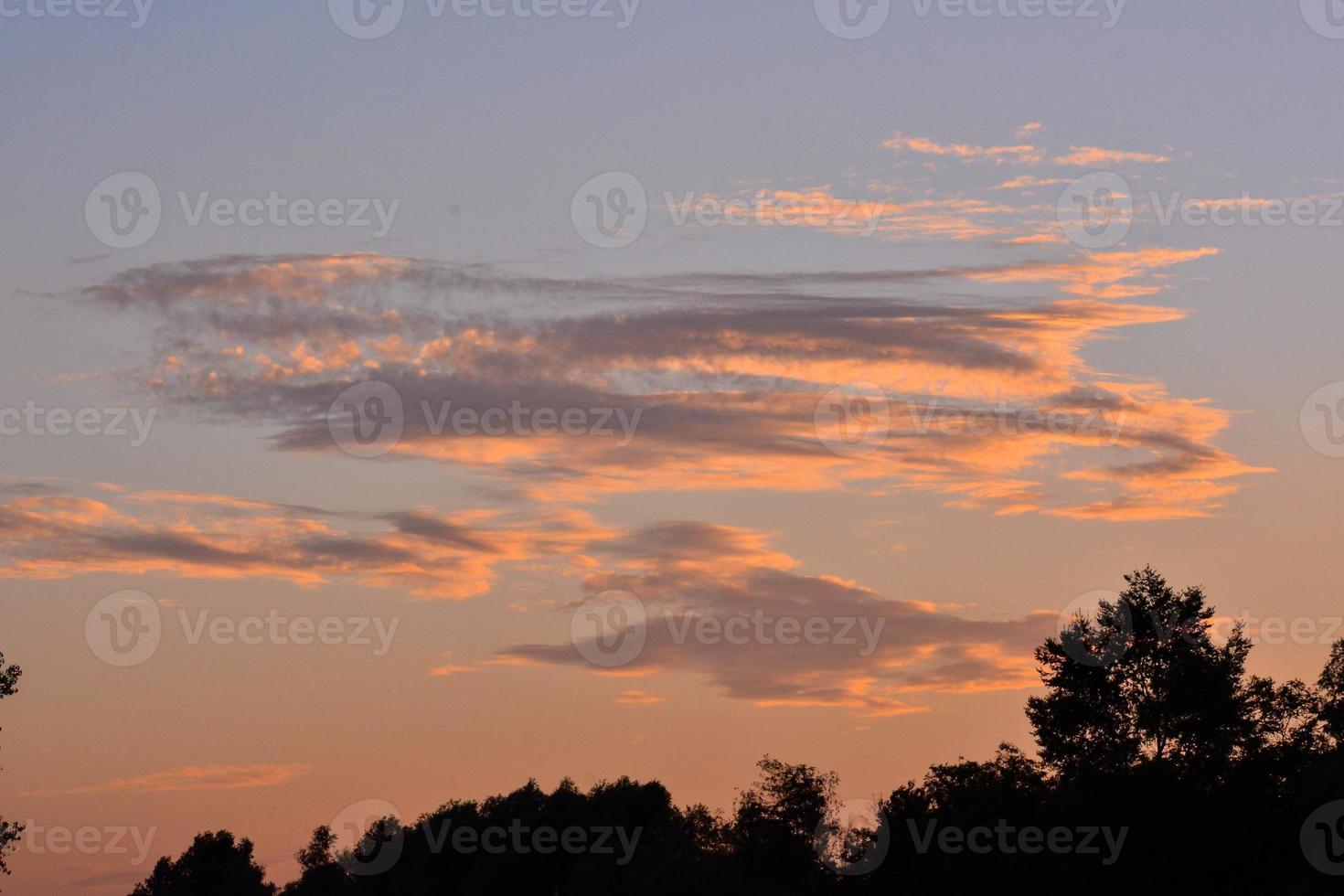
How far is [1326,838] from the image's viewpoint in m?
86.0

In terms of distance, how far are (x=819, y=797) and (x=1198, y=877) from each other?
104 metres

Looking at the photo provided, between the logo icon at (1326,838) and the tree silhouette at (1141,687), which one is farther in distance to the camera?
the tree silhouette at (1141,687)

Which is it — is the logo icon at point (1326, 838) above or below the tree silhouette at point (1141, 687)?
below

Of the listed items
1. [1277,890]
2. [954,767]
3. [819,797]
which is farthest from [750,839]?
[1277,890]

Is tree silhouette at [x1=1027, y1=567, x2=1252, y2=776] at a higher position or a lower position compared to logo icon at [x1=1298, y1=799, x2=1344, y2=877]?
higher

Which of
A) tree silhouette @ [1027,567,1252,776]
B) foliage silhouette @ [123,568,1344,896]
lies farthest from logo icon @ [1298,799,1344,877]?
tree silhouette @ [1027,567,1252,776]

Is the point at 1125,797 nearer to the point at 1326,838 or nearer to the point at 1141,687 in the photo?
the point at 1326,838

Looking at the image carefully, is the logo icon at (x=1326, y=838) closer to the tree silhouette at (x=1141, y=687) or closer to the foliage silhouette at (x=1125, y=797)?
the foliage silhouette at (x=1125, y=797)

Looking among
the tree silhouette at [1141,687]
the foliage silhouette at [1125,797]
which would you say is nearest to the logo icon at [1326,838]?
the foliage silhouette at [1125,797]

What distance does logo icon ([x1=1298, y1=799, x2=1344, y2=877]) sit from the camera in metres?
84.0

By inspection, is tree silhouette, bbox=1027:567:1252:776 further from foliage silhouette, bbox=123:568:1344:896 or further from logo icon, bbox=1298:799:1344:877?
logo icon, bbox=1298:799:1344:877

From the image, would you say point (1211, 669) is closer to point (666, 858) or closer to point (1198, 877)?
point (1198, 877)

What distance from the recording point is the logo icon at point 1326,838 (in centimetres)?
8400

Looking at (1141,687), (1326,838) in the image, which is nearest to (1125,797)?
(1326,838)
